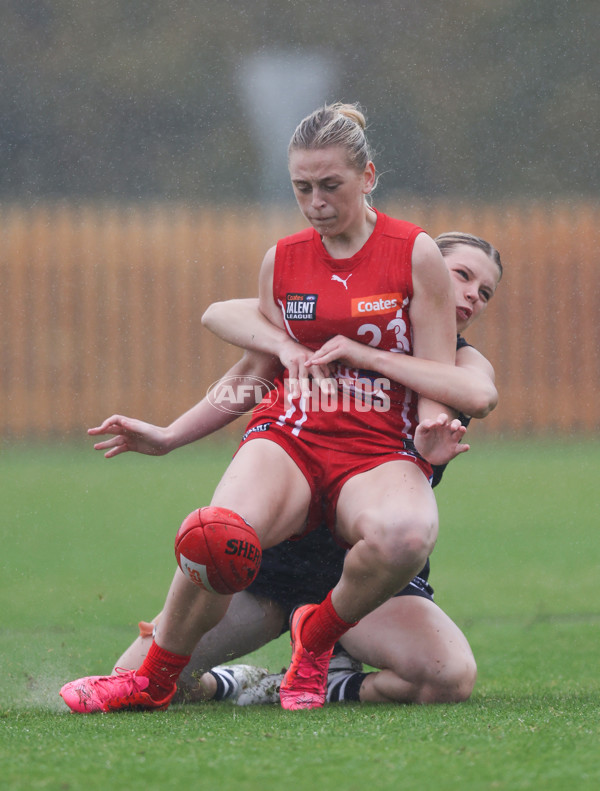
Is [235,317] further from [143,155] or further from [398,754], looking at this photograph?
[143,155]

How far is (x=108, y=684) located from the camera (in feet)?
5.91

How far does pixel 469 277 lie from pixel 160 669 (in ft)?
3.08

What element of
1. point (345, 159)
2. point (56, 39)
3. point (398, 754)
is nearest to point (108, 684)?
point (398, 754)

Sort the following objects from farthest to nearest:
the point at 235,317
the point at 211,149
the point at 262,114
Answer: the point at 211,149
the point at 262,114
the point at 235,317

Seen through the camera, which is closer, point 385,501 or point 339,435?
point 385,501

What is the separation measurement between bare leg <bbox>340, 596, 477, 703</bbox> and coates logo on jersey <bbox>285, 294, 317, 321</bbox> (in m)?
0.55

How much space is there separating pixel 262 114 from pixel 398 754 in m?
3.50

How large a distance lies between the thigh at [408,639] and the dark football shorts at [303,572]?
0.07 meters

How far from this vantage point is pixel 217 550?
1.63 m

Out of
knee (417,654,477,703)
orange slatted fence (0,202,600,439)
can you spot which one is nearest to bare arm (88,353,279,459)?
knee (417,654,477,703)

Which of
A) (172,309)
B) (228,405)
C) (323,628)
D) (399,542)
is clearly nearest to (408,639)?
(323,628)

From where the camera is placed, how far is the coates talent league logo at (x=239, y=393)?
6.97 ft

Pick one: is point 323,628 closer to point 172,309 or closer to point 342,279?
point 342,279

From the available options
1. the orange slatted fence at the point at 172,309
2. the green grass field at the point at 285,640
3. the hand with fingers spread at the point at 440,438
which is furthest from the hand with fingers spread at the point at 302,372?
the orange slatted fence at the point at 172,309
